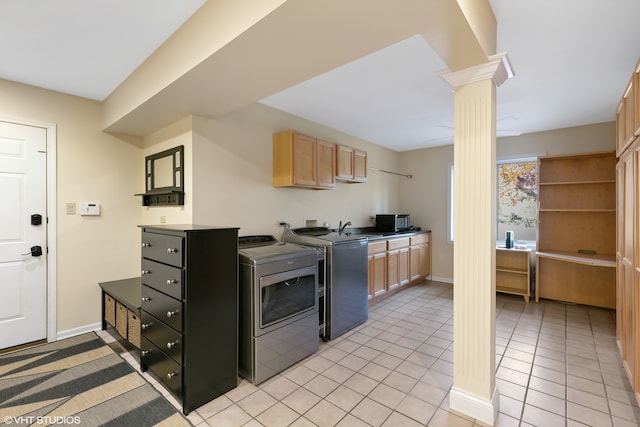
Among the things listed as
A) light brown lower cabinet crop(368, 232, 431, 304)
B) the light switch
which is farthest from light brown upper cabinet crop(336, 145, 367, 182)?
the light switch

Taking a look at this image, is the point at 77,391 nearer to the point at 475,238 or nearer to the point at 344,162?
the point at 475,238

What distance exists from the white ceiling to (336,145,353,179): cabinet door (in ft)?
1.31

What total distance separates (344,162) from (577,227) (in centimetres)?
339

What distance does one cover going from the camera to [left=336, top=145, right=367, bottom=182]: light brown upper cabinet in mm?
3900

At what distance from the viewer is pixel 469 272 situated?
187 centimetres

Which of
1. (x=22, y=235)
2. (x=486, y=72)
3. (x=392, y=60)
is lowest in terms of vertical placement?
(x=22, y=235)

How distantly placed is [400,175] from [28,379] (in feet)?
18.3

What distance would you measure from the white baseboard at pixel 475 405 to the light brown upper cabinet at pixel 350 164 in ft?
8.82

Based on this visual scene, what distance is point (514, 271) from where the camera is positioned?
14.1 feet

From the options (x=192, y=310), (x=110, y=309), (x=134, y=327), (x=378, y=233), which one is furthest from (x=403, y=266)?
(x=110, y=309)

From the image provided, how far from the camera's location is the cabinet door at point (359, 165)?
165 inches

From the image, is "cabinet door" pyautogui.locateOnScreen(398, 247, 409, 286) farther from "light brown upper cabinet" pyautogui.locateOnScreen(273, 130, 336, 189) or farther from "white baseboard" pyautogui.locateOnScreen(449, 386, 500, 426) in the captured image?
"white baseboard" pyautogui.locateOnScreen(449, 386, 500, 426)

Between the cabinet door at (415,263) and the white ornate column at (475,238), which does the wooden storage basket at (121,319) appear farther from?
the cabinet door at (415,263)

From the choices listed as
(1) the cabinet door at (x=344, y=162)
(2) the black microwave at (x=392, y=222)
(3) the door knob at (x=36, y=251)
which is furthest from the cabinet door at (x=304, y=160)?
(3) the door knob at (x=36, y=251)
